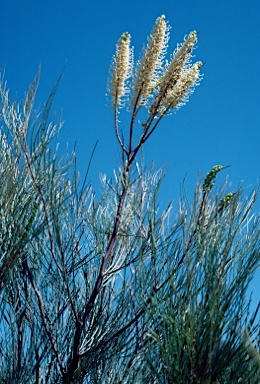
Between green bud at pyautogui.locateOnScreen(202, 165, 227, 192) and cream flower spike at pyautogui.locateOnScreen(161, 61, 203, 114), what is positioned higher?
cream flower spike at pyautogui.locateOnScreen(161, 61, 203, 114)

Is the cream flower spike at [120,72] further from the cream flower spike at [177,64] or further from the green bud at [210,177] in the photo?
the green bud at [210,177]

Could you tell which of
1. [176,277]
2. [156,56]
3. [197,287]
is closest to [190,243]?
[176,277]

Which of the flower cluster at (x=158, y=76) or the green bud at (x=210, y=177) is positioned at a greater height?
the flower cluster at (x=158, y=76)

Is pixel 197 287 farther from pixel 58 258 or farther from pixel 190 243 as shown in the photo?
pixel 58 258

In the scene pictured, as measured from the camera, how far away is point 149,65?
1915 mm

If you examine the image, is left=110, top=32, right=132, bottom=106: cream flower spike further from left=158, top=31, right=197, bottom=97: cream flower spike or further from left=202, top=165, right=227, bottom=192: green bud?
left=202, top=165, right=227, bottom=192: green bud

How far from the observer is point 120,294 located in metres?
2.07

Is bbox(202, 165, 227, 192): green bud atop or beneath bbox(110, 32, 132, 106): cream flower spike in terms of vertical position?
beneath

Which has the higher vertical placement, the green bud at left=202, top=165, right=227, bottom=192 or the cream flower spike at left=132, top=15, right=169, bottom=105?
the cream flower spike at left=132, top=15, right=169, bottom=105

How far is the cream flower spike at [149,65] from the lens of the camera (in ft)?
6.29

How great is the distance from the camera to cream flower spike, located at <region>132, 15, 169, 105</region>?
6.29 feet

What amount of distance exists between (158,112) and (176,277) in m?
0.57

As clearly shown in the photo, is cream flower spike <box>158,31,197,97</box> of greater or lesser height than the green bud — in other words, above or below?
above

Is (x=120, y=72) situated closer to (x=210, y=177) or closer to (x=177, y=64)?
(x=177, y=64)
